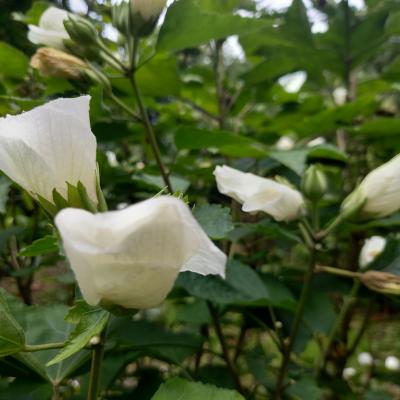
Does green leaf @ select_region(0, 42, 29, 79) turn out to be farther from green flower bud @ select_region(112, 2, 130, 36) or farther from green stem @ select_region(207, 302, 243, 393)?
green stem @ select_region(207, 302, 243, 393)

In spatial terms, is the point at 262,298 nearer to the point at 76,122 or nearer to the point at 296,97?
the point at 76,122

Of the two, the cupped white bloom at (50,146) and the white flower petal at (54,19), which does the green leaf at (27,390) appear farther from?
the white flower petal at (54,19)

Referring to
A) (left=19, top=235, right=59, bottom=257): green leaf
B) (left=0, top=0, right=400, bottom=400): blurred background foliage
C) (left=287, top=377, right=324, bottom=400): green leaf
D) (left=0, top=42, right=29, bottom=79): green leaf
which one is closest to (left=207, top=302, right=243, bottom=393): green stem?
(left=0, top=0, right=400, bottom=400): blurred background foliage

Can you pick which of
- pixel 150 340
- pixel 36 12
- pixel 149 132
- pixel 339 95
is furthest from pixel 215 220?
pixel 339 95

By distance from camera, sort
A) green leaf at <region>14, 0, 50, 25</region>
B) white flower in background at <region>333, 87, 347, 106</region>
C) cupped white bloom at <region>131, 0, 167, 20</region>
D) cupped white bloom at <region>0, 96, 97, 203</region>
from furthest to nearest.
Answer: white flower in background at <region>333, 87, 347, 106</region>
green leaf at <region>14, 0, 50, 25</region>
cupped white bloom at <region>131, 0, 167, 20</region>
cupped white bloom at <region>0, 96, 97, 203</region>

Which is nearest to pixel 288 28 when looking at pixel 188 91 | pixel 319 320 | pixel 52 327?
pixel 188 91

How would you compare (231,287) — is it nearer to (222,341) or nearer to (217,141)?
(222,341)

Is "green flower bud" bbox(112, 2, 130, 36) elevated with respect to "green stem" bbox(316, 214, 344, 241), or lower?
elevated
